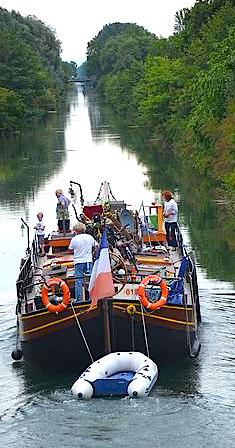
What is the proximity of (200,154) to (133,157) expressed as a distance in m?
15.9

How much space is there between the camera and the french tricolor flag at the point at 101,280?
18516 mm

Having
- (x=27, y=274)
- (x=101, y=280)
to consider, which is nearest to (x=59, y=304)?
(x=101, y=280)

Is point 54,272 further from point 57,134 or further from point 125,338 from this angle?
point 57,134

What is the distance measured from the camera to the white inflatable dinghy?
17.1 m

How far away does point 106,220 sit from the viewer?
23828mm

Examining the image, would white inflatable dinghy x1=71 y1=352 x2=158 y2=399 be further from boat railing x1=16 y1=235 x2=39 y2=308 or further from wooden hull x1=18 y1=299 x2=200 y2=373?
boat railing x1=16 y1=235 x2=39 y2=308

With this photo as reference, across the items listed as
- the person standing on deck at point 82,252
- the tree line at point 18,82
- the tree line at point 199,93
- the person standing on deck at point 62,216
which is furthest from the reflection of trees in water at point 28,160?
the person standing on deck at point 82,252

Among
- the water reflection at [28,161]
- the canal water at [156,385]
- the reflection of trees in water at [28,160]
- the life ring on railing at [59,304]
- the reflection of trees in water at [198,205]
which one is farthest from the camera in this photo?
the reflection of trees in water at [28,160]

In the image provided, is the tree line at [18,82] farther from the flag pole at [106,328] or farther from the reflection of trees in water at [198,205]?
the flag pole at [106,328]

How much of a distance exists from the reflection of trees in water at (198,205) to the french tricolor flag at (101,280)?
9086mm

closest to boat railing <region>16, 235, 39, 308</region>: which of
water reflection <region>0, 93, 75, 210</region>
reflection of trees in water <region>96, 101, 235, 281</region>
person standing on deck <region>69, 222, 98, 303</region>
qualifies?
person standing on deck <region>69, 222, 98, 303</region>

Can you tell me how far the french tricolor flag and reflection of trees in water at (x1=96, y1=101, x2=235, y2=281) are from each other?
909 cm

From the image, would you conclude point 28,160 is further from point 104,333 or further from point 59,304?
point 104,333

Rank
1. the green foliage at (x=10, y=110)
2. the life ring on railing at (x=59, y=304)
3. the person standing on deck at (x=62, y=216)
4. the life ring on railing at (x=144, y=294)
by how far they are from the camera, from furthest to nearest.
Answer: the green foliage at (x=10, y=110), the person standing on deck at (x=62, y=216), the life ring on railing at (x=59, y=304), the life ring on railing at (x=144, y=294)
